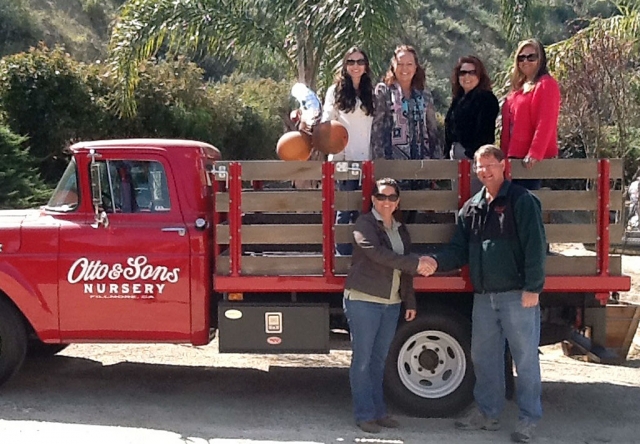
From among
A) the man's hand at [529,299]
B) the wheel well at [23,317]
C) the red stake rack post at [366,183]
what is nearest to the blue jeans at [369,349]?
the red stake rack post at [366,183]

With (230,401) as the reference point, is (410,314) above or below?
above

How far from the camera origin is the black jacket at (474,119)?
644cm

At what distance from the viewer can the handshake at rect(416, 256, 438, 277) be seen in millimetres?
5509

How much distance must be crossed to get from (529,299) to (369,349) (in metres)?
1.12

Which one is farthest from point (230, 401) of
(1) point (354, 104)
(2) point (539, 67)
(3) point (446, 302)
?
(2) point (539, 67)

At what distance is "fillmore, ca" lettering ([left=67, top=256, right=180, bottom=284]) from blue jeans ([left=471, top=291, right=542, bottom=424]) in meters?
2.20

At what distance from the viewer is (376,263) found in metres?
5.56

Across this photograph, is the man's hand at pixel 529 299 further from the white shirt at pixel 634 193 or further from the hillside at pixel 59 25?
the hillside at pixel 59 25

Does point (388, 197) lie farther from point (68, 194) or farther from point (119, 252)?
point (68, 194)

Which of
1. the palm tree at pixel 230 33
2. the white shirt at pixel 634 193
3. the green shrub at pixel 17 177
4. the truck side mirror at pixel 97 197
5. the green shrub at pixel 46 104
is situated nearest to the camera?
Answer: the truck side mirror at pixel 97 197

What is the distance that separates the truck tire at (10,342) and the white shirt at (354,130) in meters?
2.68

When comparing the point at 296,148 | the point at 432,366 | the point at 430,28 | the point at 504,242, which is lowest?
the point at 432,366

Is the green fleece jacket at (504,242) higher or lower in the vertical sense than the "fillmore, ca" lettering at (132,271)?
higher

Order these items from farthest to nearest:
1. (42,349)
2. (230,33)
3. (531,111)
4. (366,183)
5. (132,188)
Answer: (230,33)
(42,349)
(132,188)
(531,111)
(366,183)
